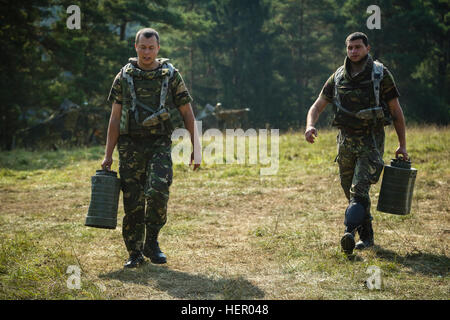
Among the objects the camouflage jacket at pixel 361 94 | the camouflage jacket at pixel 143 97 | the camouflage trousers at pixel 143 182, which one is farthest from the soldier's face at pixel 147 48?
the camouflage jacket at pixel 361 94

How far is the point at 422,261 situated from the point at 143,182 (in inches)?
113

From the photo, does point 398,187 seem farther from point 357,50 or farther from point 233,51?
point 233,51

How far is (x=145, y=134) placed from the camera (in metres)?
4.76

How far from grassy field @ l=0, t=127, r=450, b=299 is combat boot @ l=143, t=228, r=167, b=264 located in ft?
0.28

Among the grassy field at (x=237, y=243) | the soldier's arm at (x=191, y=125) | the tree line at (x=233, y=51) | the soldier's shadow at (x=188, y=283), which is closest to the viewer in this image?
the soldier's shadow at (x=188, y=283)

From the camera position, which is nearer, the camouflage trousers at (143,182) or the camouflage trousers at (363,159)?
the camouflage trousers at (143,182)

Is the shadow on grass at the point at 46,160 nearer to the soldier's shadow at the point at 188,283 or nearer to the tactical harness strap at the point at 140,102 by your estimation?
the tactical harness strap at the point at 140,102

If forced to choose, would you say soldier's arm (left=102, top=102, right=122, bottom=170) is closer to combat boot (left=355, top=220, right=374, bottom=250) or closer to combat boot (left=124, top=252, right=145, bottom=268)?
combat boot (left=124, top=252, right=145, bottom=268)

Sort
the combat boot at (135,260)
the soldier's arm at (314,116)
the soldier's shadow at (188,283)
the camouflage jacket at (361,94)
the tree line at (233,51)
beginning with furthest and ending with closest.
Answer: the tree line at (233,51)
the soldier's arm at (314,116)
the camouflage jacket at (361,94)
the combat boot at (135,260)
the soldier's shadow at (188,283)

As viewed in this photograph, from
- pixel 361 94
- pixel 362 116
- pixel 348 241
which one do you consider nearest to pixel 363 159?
pixel 362 116

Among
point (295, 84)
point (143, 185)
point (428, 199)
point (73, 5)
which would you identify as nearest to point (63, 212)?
point (143, 185)

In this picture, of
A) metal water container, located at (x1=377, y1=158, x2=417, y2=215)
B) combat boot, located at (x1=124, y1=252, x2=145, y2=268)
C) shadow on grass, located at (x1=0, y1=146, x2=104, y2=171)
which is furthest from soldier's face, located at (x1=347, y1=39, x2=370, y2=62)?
shadow on grass, located at (x1=0, y1=146, x2=104, y2=171)

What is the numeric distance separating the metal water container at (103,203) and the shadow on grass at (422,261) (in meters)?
2.72

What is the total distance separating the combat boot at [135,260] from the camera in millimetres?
4809
